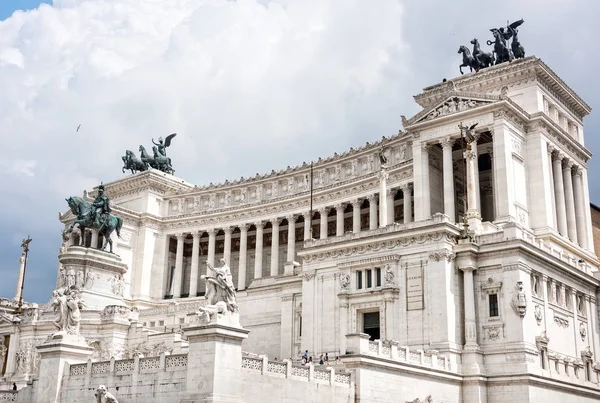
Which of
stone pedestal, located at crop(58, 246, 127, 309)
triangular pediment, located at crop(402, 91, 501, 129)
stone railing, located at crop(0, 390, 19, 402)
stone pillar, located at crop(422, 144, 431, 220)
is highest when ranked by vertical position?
triangular pediment, located at crop(402, 91, 501, 129)

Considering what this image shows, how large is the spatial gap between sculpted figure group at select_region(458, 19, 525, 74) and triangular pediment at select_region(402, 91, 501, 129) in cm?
865

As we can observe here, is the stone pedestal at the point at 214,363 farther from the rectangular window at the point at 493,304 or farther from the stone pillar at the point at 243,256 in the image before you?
the stone pillar at the point at 243,256

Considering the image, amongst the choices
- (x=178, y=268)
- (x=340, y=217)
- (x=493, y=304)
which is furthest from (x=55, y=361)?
(x=178, y=268)

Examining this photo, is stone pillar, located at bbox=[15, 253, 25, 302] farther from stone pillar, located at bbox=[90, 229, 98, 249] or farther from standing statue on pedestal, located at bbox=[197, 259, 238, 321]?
standing statue on pedestal, located at bbox=[197, 259, 238, 321]

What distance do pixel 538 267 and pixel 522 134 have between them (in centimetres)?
2193

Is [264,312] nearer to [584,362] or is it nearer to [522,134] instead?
[584,362]

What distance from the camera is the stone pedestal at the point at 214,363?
31936mm

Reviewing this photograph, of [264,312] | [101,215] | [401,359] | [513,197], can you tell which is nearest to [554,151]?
[513,197]

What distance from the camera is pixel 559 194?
73.4m

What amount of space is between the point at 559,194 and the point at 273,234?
34.9 metres

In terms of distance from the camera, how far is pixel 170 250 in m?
104

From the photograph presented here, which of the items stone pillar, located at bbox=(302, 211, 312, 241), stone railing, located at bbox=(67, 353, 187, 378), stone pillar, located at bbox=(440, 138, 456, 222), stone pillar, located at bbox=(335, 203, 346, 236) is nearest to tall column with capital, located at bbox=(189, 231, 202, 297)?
stone pillar, located at bbox=(302, 211, 312, 241)

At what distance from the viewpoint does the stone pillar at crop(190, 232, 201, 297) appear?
314ft

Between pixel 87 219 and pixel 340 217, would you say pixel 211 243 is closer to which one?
pixel 340 217
